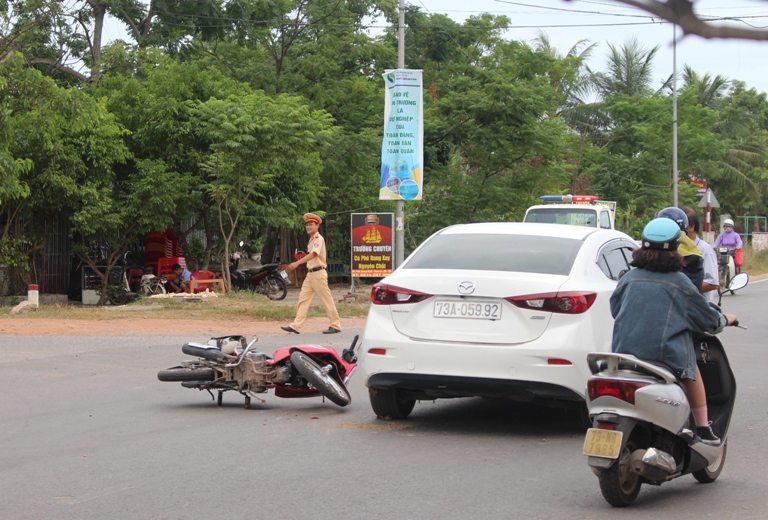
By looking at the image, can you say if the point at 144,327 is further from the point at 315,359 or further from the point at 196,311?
the point at 315,359

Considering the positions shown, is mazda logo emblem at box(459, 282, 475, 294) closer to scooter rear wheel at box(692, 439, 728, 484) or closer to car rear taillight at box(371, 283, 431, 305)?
car rear taillight at box(371, 283, 431, 305)

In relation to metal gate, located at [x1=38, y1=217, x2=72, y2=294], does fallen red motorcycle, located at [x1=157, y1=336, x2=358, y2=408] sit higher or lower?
lower

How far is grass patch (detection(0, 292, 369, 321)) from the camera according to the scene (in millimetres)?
16750

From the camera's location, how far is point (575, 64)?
4069 centimetres

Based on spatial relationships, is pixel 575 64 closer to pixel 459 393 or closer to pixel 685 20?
pixel 459 393

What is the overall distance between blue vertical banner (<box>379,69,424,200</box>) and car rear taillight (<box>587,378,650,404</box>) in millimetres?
14782

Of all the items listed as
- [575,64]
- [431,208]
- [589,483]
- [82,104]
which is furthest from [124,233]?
[575,64]

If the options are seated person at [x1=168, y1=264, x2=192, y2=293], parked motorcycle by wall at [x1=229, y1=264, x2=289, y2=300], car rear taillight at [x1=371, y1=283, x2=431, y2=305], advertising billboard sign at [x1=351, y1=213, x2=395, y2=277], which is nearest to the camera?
car rear taillight at [x1=371, y1=283, x2=431, y2=305]

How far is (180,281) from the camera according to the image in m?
21.1

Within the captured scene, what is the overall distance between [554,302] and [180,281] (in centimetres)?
1531

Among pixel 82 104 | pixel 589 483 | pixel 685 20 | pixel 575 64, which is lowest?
pixel 589 483

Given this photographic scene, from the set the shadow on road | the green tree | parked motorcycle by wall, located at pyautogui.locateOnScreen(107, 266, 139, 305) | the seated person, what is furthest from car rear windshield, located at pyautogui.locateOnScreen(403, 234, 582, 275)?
parked motorcycle by wall, located at pyautogui.locateOnScreen(107, 266, 139, 305)

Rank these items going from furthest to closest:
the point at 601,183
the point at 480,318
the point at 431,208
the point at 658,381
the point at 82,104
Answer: the point at 601,183, the point at 431,208, the point at 82,104, the point at 480,318, the point at 658,381

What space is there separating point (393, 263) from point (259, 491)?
1474 centimetres
